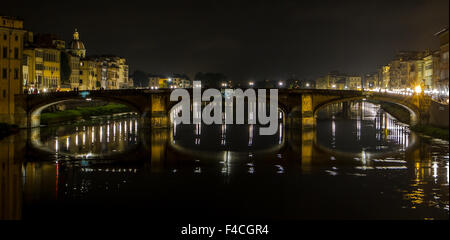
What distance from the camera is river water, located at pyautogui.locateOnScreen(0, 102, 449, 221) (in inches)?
837

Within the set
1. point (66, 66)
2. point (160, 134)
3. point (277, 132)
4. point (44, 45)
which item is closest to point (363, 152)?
point (277, 132)

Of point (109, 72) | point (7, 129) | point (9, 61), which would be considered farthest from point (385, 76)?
point (7, 129)

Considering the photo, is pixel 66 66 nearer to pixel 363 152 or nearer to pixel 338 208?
pixel 363 152

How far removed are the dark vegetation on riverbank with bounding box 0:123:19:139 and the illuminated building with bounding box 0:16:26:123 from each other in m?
2.34

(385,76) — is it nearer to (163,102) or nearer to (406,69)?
(406,69)

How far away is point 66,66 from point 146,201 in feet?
243

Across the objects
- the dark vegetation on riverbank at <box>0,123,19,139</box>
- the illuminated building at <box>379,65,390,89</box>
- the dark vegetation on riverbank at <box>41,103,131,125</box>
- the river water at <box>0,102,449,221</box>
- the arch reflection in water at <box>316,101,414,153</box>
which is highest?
the illuminated building at <box>379,65,390,89</box>

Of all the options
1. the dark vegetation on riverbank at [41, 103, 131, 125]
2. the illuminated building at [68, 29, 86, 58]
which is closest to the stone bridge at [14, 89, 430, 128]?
the dark vegetation on riverbank at [41, 103, 131, 125]

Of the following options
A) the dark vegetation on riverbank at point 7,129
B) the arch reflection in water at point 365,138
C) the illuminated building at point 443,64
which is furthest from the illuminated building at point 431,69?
the dark vegetation on riverbank at point 7,129

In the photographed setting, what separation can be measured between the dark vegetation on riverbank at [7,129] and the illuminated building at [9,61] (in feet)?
7.68

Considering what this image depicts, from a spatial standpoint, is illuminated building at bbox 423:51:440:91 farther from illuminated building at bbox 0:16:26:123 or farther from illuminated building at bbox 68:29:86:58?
illuminated building at bbox 68:29:86:58

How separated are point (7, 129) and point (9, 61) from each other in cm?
834

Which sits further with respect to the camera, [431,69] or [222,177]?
[431,69]

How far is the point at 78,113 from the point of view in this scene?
228ft
